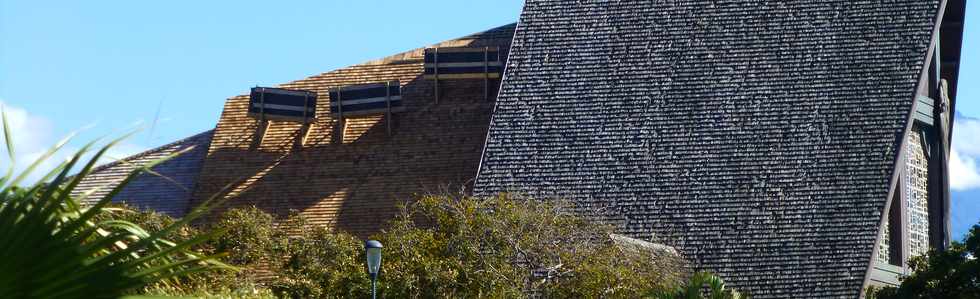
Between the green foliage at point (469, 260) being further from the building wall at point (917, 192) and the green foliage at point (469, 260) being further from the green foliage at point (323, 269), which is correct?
the building wall at point (917, 192)

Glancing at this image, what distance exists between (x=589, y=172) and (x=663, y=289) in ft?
20.4

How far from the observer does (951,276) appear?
68.8 feet

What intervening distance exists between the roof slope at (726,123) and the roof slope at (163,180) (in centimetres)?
782

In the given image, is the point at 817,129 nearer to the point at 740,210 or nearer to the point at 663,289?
the point at 740,210

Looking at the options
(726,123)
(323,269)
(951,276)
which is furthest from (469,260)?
(726,123)

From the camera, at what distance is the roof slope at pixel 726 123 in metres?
25.6

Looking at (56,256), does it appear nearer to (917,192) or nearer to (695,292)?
(695,292)

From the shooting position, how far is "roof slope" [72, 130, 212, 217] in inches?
1270

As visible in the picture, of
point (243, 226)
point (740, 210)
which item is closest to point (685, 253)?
point (740, 210)

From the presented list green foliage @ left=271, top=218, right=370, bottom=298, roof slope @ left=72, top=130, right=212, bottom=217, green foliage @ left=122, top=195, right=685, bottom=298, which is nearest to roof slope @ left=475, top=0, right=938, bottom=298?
green foliage @ left=122, top=195, right=685, bottom=298

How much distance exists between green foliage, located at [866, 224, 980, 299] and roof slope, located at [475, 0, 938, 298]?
2855mm

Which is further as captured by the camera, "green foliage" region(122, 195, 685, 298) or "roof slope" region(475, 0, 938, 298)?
"roof slope" region(475, 0, 938, 298)

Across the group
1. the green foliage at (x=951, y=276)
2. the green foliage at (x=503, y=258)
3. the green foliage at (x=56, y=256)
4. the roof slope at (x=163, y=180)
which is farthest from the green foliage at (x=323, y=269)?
the green foliage at (x=56, y=256)

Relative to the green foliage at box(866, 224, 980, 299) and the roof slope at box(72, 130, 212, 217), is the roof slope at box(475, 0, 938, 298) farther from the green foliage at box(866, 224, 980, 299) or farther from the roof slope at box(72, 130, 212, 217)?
the roof slope at box(72, 130, 212, 217)
